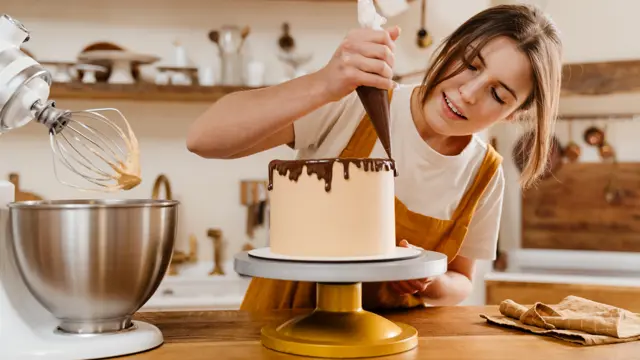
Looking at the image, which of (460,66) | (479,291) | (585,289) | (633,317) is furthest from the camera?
(479,291)

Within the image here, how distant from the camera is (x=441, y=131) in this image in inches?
49.1

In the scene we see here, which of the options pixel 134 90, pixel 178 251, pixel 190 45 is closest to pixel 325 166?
pixel 134 90

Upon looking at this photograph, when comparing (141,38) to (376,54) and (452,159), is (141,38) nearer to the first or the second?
(452,159)

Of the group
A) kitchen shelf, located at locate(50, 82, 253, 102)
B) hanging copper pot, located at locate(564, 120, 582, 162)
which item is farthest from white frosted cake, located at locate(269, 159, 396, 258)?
hanging copper pot, located at locate(564, 120, 582, 162)

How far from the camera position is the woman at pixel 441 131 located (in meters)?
1.12

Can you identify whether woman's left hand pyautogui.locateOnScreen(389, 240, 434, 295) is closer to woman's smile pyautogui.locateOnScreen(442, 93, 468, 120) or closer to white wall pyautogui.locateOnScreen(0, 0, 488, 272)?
woman's smile pyautogui.locateOnScreen(442, 93, 468, 120)

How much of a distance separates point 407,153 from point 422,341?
465 mm

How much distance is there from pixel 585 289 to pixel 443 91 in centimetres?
168

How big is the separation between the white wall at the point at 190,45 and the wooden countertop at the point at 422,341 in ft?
6.07

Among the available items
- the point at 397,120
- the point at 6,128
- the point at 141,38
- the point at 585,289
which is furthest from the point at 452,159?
the point at 141,38

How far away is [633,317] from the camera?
3.45 ft

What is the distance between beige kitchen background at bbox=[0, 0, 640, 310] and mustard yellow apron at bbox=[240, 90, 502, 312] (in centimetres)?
158

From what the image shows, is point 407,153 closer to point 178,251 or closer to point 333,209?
point 333,209

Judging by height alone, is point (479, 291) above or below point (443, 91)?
below
